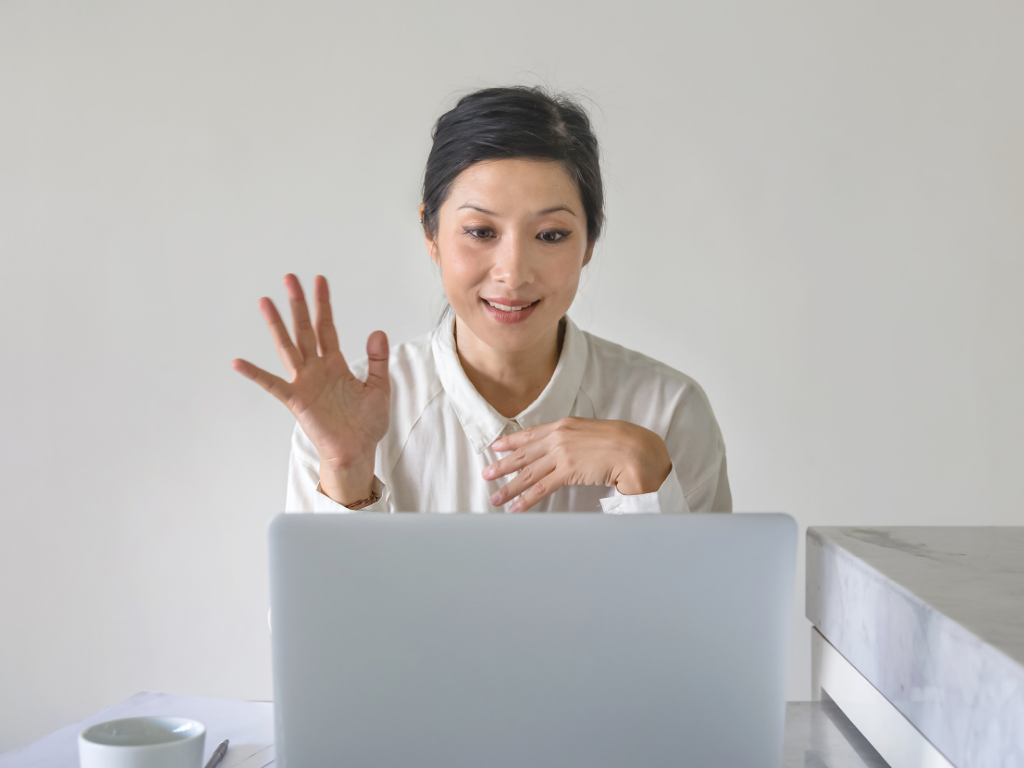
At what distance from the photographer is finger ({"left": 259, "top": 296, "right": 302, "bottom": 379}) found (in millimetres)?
1140

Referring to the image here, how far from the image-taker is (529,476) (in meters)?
1.27

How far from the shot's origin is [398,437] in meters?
1.48

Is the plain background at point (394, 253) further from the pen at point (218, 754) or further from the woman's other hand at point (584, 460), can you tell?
the pen at point (218, 754)

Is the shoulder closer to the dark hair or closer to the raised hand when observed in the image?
the dark hair

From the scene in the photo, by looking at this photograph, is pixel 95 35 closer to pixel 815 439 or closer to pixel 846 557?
pixel 815 439

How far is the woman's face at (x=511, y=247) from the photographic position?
1.40 m

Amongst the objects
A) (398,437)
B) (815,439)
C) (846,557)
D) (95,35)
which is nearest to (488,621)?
(846,557)

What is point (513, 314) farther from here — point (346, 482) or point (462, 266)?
point (346, 482)

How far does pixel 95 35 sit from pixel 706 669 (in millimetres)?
2849

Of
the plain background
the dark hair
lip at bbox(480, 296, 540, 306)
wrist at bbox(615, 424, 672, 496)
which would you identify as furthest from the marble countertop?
the plain background

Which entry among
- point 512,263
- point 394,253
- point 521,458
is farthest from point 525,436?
point 394,253

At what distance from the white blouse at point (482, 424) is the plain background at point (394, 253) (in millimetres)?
973

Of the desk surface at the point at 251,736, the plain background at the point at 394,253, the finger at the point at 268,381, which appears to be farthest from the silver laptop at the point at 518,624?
the plain background at the point at 394,253

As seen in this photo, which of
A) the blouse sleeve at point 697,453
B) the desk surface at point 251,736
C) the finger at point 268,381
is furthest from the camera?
the blouse sleeve at point 697,453
